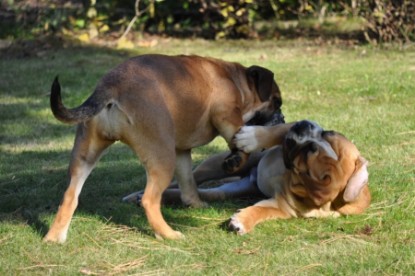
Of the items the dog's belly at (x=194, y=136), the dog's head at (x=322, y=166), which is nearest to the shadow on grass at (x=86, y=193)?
the dog's belly at (x=194, y=136)

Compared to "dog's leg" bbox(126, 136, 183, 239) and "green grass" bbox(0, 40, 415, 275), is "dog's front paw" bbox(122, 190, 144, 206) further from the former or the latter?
"dog's leg" bbox(126, 136, 183, 239)

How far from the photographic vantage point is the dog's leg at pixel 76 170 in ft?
17.8

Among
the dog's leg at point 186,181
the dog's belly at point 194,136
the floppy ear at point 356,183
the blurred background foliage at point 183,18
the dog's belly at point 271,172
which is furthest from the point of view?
the blurred background foliage at point 183,18

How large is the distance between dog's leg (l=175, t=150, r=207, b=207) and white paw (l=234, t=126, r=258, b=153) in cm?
50

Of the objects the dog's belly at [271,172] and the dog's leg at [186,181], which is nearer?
the dog's belly at [271,172]

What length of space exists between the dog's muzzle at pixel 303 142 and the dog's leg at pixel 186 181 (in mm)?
835

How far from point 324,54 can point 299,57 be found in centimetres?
50

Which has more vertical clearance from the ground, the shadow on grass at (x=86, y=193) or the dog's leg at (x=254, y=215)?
the dog's leg at (x=254, y=215)

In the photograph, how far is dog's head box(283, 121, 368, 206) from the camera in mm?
5727

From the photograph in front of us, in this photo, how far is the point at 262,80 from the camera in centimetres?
666

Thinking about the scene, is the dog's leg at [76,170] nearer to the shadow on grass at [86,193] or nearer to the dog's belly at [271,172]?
the shadow on grass at [86,193]

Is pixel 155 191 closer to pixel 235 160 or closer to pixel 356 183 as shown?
pixel 235 160

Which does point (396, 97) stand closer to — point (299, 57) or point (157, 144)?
point (299, 57)

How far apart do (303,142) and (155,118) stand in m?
1.13
